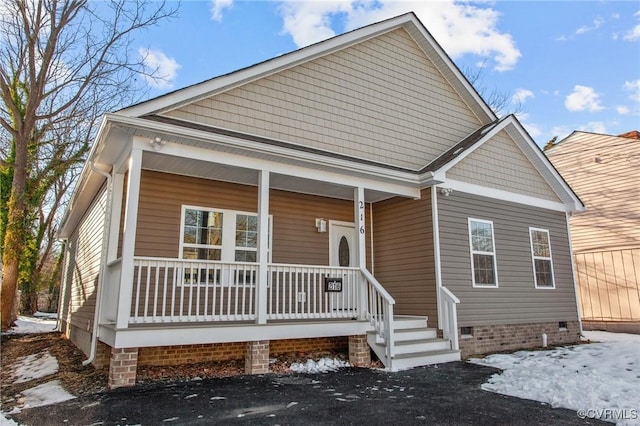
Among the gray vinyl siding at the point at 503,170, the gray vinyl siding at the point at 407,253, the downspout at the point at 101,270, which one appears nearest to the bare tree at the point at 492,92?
the gray vinyl siding at the point at 503,170

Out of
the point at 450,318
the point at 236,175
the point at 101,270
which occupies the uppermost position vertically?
the point at 236,175

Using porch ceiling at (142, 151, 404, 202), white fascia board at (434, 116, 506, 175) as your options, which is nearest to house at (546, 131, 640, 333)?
white fascia board at (434, 116, 506, 175)

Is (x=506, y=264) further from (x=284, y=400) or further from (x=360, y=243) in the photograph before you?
(x=284, y=400)

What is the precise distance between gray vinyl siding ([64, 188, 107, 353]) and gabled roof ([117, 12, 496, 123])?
8.25 ft

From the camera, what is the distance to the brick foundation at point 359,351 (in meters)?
6.97

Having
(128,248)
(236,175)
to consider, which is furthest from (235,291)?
(236,175)

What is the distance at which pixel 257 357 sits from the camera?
20.2 feet

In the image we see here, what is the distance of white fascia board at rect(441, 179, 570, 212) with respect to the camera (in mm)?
8867

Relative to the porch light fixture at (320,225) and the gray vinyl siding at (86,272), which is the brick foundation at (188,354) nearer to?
the gray vinyl siding at (86,272)

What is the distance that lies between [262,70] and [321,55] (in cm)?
163

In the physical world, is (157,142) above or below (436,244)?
above

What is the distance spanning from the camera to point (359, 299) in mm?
7273

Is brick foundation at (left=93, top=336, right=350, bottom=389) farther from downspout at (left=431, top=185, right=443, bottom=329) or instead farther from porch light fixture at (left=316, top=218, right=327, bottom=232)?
porch light fixture at (left=316, top=218, right=327, bottom=232)

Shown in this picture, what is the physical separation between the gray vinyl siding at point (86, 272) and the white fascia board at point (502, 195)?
278 inches
